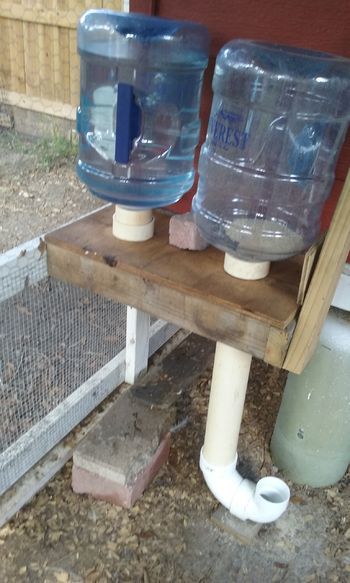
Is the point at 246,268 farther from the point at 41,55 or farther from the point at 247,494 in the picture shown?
the point at 41,55

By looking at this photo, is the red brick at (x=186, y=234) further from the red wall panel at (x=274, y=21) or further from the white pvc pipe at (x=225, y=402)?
the red wall panel at (x=274, y=21)

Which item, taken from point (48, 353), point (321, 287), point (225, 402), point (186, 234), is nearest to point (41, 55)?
point (48, 353)

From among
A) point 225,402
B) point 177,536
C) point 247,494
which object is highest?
point 225,402

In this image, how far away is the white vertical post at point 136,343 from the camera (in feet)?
4.73

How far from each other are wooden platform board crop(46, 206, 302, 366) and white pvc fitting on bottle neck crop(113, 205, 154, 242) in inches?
0.6

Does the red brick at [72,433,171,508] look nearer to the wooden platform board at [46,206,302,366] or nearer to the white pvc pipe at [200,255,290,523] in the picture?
the white pvc pipe at [200,255,290,523]

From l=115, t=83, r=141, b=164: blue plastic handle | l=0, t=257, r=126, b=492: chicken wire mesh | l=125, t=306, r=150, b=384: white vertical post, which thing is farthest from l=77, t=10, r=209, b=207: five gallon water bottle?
l=125, t=306, r=150, b=384: white vertical post

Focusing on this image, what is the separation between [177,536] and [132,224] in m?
0.73

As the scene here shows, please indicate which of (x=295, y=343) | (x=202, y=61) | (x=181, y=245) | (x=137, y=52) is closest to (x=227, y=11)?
(x=202, y=61)

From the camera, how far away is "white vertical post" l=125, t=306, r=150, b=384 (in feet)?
4.73

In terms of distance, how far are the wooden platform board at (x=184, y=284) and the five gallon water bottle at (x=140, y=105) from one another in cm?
10

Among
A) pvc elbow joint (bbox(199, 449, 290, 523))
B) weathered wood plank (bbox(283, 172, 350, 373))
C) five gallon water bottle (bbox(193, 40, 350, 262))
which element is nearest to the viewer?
weathered wood plank (bbox(283, 172, 350, 373))

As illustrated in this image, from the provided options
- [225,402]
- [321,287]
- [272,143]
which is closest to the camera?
[321,287]

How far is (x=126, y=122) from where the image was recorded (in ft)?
2.74
